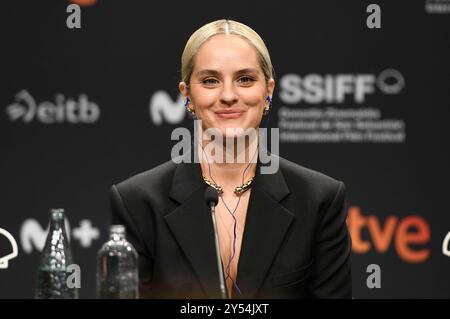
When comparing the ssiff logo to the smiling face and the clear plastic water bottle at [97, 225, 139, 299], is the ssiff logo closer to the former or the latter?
the smiling face

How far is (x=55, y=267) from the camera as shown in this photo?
1.96m

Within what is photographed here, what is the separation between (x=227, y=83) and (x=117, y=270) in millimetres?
805

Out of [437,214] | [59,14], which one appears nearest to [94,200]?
[59,14]

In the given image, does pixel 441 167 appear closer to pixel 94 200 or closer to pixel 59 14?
pixel 94 200

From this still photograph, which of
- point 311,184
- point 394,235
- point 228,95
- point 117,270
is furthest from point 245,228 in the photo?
point 394,235

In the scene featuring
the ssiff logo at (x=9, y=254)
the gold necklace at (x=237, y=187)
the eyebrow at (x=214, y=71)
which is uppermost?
the eyebrow at (x=214, y=71)

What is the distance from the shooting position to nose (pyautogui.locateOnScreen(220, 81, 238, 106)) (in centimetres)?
244

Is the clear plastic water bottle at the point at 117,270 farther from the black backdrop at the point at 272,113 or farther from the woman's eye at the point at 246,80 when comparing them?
the black backdrop at the point at 272,113

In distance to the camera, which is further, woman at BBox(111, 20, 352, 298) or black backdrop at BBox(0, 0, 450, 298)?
black backdrop at BBox(0, 0, 450, 298)

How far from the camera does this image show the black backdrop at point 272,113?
3.90 m

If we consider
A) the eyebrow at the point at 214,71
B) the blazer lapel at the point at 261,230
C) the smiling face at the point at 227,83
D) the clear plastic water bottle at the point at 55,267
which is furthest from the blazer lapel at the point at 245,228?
the clear plastic water bottle at the point at 55,267

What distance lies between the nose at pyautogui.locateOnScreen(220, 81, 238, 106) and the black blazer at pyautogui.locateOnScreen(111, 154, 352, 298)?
0.92ft

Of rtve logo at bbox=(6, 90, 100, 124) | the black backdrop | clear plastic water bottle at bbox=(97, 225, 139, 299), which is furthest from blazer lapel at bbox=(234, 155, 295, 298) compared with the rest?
rtve logo at bbox=(6, 90, 100, 124)

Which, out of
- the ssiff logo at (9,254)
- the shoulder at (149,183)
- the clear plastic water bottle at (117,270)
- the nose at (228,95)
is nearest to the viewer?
the clear plastic water bottle at (117,270)
